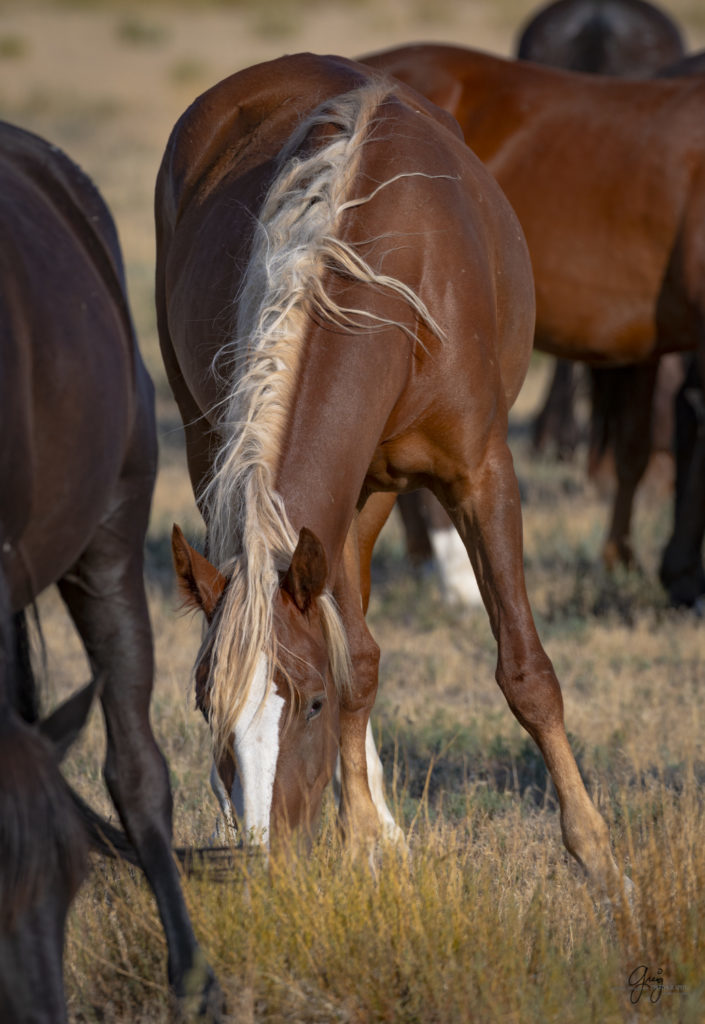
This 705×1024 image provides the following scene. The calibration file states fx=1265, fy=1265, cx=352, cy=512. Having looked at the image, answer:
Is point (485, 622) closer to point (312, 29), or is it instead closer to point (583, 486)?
point (583, 486)

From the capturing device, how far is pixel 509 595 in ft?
11.3

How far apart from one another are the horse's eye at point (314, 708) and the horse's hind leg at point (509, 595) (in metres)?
0.92

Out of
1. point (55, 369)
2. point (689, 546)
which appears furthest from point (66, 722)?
point (689, 546)

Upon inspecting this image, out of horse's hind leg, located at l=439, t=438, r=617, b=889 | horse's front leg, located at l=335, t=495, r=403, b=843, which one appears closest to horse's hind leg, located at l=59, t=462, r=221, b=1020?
horse's front leg, located at l=335, t=495, r=403, b=843

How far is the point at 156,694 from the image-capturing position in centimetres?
483

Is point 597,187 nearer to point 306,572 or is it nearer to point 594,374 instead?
point 594,374

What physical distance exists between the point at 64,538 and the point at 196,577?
400 millimetres

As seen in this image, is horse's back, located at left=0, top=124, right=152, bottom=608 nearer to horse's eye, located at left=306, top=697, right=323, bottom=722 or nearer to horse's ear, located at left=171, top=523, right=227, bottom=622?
horse's ear, located at left=171, top=523, right=227, bottom=622

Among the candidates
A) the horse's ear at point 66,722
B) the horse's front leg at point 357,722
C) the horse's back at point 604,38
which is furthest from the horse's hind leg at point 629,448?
the horse's ear at point 66,722

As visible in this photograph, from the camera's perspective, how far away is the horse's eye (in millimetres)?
2637

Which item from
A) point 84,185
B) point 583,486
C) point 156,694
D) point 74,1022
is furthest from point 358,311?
point 583,486

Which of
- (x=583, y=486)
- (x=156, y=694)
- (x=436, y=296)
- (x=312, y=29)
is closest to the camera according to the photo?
(x=436, y=296)

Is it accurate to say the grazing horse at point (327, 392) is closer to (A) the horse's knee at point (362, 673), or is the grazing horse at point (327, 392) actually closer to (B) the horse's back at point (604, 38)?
(A) the horse's knee at point (362, 673)

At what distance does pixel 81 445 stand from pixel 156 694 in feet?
8.82
